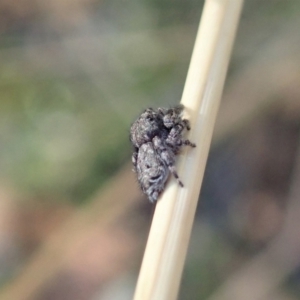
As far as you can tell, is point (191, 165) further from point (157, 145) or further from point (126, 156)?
point (126, 156)

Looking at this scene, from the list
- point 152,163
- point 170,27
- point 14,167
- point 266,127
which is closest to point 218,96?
point 152,163

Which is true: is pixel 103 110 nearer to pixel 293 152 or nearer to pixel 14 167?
pixel 14 167

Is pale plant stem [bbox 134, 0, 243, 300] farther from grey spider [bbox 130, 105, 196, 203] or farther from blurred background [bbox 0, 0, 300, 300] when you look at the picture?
blurred background [bbox 0, 0, 300, 300]

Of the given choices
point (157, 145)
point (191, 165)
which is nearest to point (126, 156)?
point (157, 145)

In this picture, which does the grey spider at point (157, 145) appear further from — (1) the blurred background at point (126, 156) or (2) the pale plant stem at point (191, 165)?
(1) the blurred background at point (126, 156)

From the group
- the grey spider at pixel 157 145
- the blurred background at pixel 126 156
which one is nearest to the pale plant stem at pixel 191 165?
the grey spider at pixel 157 145
